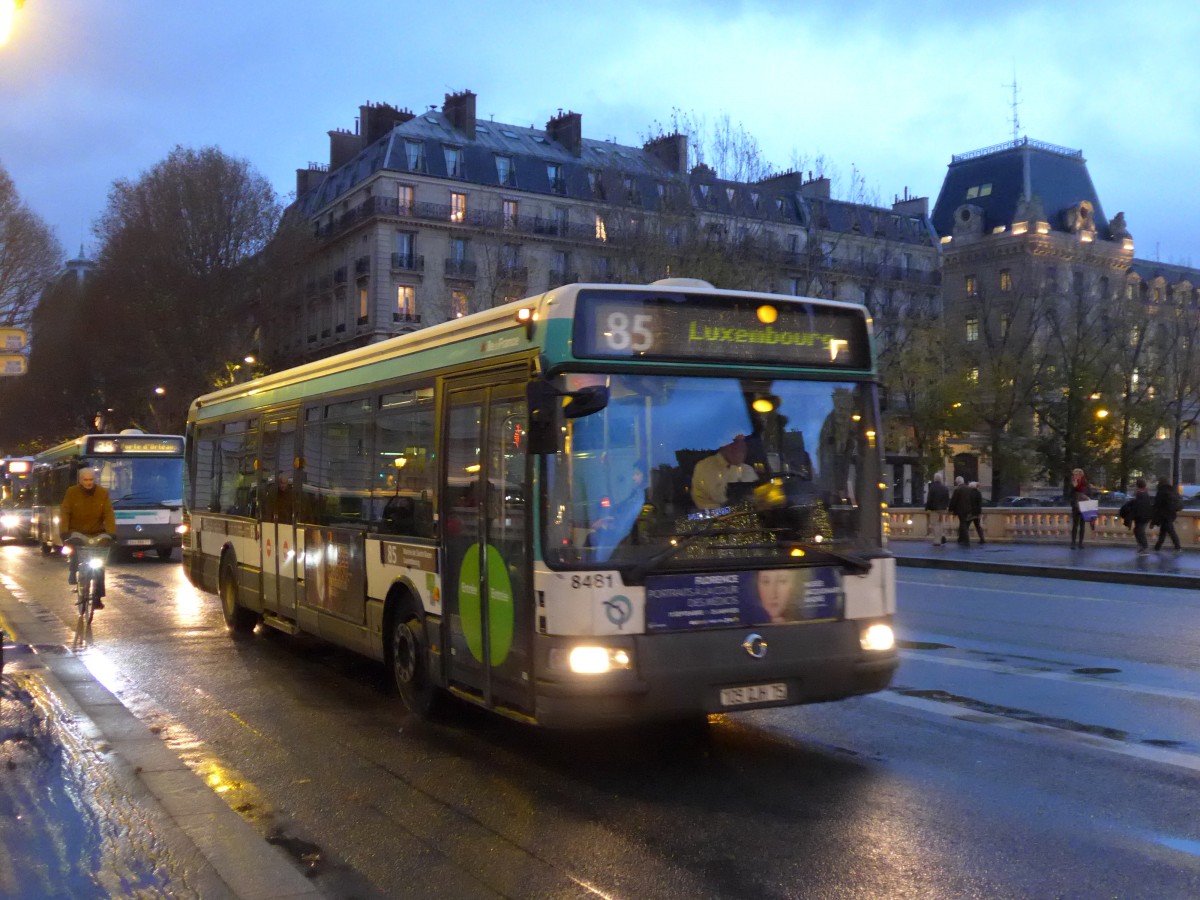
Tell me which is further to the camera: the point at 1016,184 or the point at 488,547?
the point at 1016,184

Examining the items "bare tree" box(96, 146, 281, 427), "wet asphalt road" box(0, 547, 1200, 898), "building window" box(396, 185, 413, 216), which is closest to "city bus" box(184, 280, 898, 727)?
→ "wet asphalt road" box(0, 547, 1200, 898)

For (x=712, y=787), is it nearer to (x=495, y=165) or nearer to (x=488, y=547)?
(x=488, y=547)

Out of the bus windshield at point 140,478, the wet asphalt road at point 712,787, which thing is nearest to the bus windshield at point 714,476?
the wet asphalt road at point 712,787

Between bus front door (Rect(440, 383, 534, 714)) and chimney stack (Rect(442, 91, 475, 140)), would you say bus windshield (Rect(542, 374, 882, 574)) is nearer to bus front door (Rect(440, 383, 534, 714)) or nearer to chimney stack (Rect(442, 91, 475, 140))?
bus front door (Rect(440, 383, 534, 714))

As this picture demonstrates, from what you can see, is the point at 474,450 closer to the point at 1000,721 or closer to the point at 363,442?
the point at 363,442

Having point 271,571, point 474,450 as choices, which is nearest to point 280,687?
point 271,571

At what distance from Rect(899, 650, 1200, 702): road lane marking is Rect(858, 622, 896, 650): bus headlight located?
309cm

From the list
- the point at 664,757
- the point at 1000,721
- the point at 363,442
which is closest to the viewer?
the point at 664,757

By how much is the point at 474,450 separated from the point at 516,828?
2527mm

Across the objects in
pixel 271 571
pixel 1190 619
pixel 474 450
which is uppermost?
pixel 474 450

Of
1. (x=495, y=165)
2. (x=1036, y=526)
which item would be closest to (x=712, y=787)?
(x=1036, y=526)

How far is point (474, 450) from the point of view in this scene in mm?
7645

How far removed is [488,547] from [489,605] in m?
0.35

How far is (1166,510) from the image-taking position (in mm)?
24094
